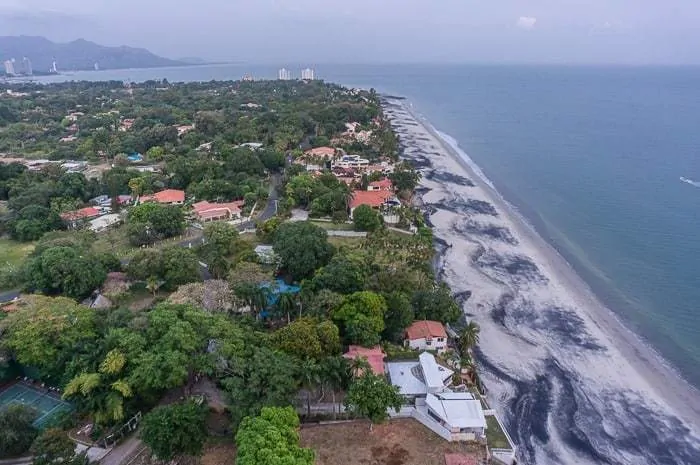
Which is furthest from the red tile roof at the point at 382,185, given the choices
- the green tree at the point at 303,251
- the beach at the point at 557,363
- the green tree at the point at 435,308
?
the green tree at the point at 435,308

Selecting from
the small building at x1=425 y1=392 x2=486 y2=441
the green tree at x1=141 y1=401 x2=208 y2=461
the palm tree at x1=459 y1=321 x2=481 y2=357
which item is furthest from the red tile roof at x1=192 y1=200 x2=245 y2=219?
the small building at x1=425 y1=392 x2=486 y2=441

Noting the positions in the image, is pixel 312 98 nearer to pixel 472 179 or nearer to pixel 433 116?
pixel 433 116

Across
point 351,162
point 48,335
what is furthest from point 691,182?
point 48,335

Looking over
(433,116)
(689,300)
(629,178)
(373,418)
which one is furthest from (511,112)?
(373,418)

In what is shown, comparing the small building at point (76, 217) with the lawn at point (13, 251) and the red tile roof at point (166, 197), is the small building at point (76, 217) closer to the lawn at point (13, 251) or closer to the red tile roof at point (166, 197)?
the lawn at point (13, 251)

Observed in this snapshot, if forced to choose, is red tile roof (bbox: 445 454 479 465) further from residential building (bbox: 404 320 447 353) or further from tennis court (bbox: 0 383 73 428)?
tennis court (bbox: 0 383 73 428)

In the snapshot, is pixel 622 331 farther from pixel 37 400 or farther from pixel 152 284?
pixel 37 400
